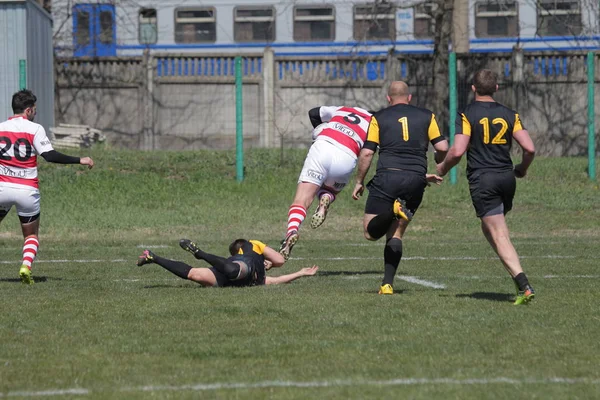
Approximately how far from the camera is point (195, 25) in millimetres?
30516

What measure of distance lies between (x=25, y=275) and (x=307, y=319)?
4.06 metres

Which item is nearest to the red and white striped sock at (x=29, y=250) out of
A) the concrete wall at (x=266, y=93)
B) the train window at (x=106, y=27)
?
the concrete wall at (x=266, y=93)

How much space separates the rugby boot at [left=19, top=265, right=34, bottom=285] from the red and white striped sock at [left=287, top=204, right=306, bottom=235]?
105 inches

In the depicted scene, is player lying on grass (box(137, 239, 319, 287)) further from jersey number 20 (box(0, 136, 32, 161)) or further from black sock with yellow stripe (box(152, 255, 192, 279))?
jersey number 20 (box(0, 136, 32, 161))

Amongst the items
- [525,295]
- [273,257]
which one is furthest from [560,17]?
[525,295]

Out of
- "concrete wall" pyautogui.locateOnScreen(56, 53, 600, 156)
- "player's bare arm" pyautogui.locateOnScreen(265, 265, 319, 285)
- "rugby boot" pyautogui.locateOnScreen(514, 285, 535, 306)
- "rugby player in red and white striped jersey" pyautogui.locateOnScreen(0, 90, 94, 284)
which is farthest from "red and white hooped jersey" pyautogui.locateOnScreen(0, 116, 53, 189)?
"concrete wall" pyautogui.locateOnScreen(56, 53, 600, 156)

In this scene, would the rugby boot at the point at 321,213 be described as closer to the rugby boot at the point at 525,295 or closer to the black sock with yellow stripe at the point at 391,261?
the black sock with yellow stripe at the point at 391,261

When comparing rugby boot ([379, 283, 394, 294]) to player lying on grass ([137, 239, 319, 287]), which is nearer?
rugby boot ([379, 283, 394, 294])

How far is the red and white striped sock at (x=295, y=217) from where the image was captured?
1158cm

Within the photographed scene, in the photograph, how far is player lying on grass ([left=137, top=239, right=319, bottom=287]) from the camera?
10711 mm

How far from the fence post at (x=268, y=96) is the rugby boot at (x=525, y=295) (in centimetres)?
1747

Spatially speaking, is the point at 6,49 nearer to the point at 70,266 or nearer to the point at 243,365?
the point at 70,266

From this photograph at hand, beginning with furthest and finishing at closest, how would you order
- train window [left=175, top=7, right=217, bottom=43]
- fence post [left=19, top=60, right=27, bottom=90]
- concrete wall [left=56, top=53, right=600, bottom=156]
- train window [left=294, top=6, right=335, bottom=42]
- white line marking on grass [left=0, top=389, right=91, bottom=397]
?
train window [left=175, top=7, right=217, bottom=43], train window [left=294, top=6, right=335, bottom=42], concrete wall [left=56, top=53, right=600, bottom=156], fence post [left=19, top=60, right=27, bottom=90], white line marking on grass [left=0, top=389, right=91, bottom=397]

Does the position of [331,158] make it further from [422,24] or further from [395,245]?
→ [422,24]
